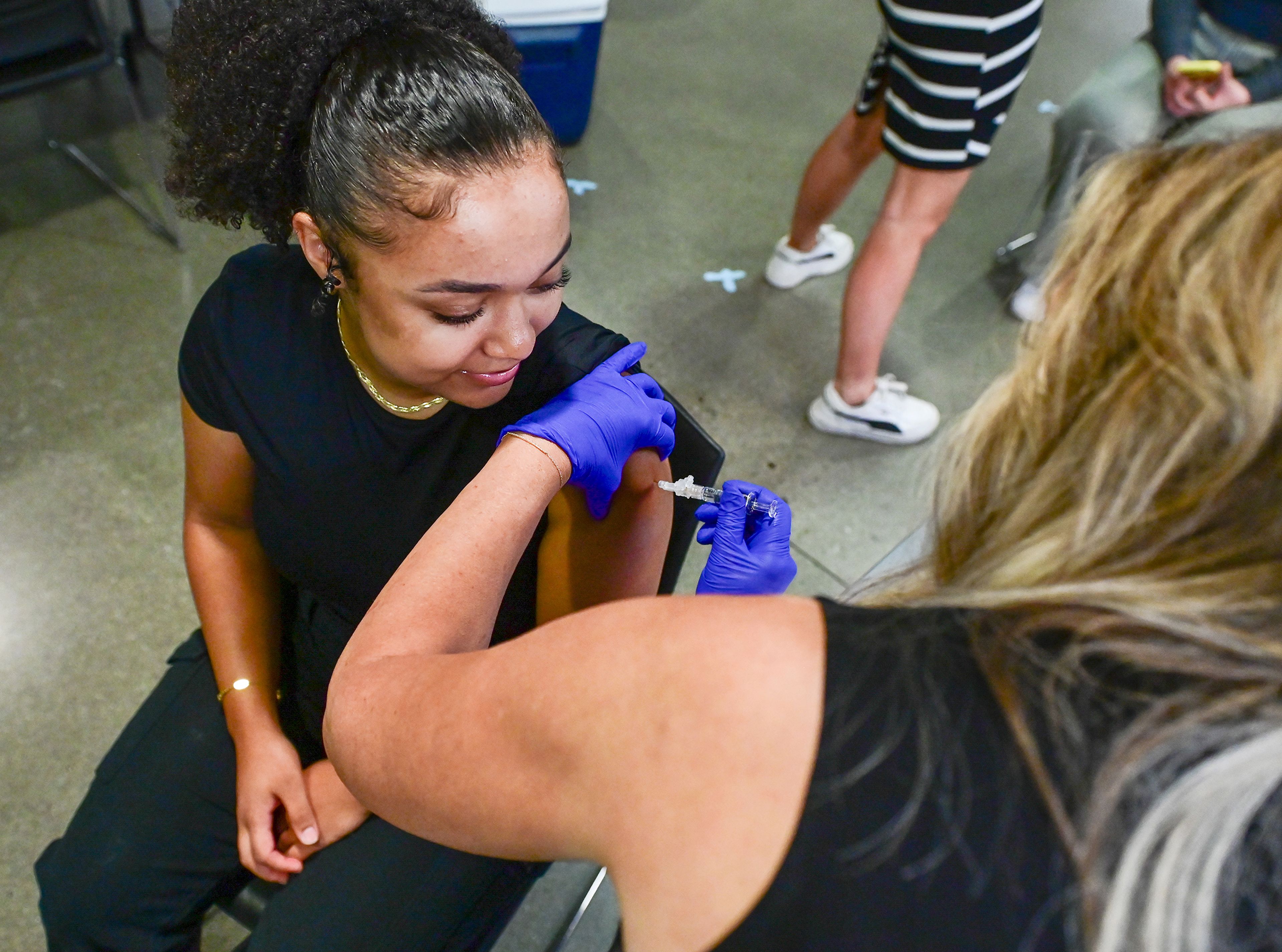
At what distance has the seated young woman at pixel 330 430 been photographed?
91 centimetres

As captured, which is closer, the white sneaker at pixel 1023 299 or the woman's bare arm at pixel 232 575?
the woman's bare arm at pixel 232 575

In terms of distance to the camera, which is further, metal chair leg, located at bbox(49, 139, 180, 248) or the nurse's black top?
metal chair leg, located at bbox(49, 139, 180, 248)

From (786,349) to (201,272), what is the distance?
1.61m

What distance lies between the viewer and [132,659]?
1724 mm

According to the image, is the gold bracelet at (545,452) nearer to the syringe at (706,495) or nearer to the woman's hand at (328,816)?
the syringe at (706,495)

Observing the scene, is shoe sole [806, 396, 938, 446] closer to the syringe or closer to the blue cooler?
the blue cooler

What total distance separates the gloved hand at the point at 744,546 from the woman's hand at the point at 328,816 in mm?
503

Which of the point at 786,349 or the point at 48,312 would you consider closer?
the point at 48,312

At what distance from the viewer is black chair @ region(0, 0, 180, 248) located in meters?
2.03

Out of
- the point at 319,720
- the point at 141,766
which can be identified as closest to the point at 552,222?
the point at 319,720

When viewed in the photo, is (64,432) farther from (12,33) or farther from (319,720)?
(319,720)

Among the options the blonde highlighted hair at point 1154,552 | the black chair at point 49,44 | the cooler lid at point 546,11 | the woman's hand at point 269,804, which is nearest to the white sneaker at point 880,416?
the cooler lid at point 546,11

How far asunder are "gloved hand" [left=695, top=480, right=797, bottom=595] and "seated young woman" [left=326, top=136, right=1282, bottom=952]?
1.47 ft

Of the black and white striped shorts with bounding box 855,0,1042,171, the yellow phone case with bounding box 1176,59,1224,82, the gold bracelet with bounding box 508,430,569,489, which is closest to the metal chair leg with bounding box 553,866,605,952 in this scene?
the gold bracelet with bounding box 508,430,569,489
